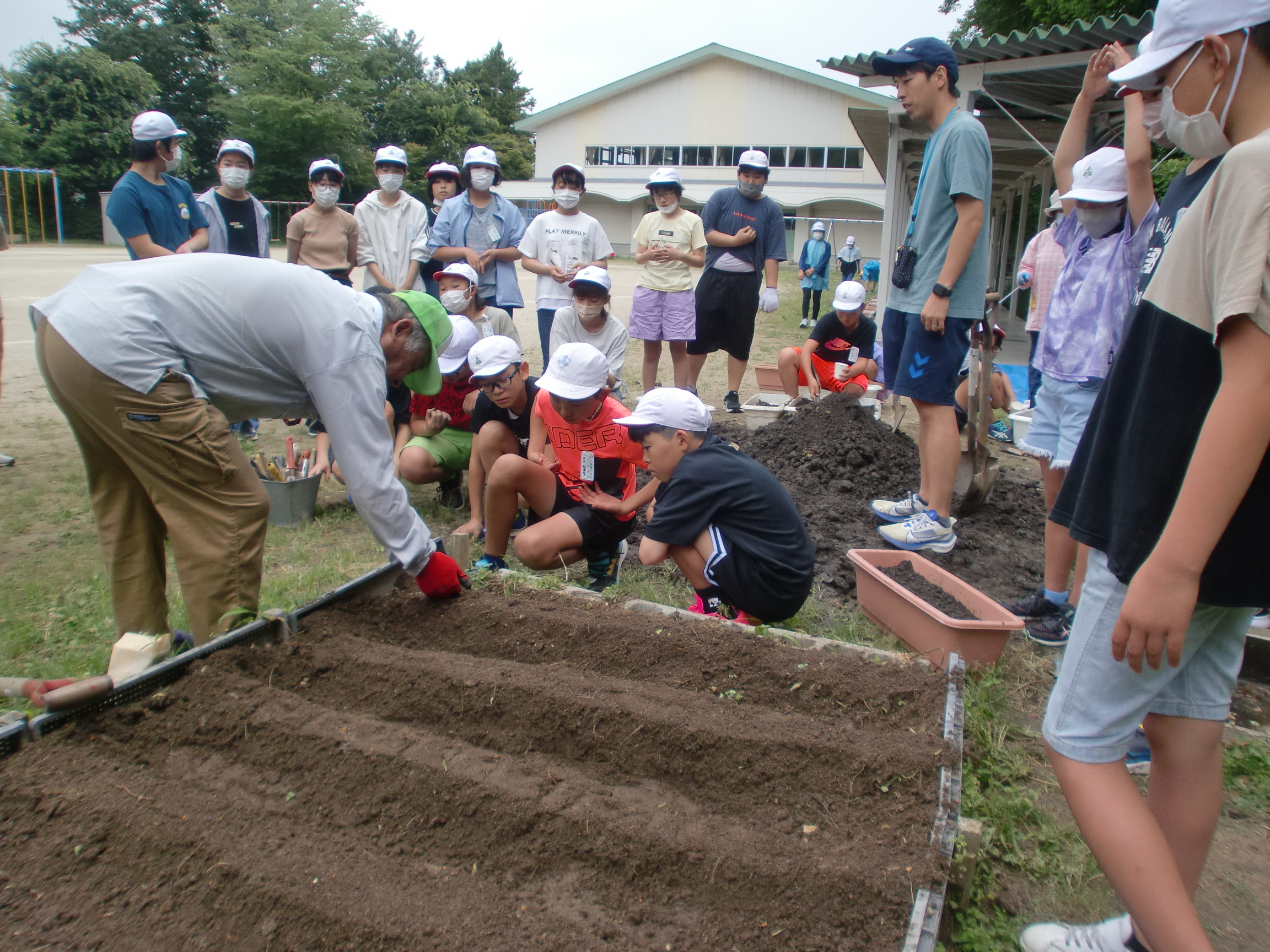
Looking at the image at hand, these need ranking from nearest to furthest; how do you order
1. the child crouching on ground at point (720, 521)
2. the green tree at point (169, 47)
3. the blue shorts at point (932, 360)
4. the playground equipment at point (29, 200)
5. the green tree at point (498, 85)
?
1. the child crouching on ground at point (720, 521)
2. the blue shorts at point (932, 360)
3. the playground equipment at point (29, 200)
4. the green tree at point (169, 47)
5. the green tree at point (498, 85)

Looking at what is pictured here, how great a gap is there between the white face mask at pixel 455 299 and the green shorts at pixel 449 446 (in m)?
0.93

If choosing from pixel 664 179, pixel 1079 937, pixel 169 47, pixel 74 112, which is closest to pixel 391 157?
pixel 664 179

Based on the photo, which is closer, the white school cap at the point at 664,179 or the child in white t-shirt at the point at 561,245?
the child in white t-shirt at the point at 561,245

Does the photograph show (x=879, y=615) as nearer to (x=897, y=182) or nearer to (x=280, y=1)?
(x=897, y=182)

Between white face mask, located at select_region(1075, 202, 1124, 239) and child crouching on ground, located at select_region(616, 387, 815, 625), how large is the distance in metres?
1.59

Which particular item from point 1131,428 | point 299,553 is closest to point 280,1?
point 299,553

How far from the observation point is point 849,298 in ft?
20.9

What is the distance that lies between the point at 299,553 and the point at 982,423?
11.6ft

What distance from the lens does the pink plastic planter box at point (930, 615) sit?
9.11 feet

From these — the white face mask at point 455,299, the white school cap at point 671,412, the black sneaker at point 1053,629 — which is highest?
the white face mask at point 455,299

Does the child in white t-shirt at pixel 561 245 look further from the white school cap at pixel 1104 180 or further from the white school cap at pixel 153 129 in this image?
the white school cap at pixel 1104 180

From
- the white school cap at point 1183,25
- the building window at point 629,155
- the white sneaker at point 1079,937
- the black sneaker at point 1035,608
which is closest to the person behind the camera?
the white school cap at point 1183,25

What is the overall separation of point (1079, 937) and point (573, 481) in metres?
2.66

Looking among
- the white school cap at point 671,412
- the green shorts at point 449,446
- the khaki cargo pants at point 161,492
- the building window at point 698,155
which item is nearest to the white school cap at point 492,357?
the green shorts at point 449,446
